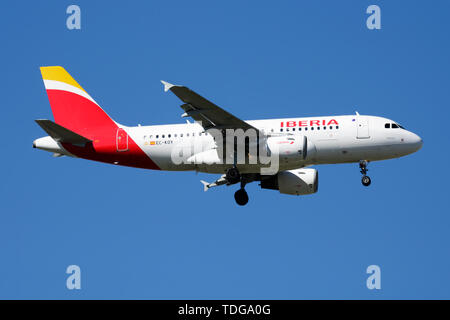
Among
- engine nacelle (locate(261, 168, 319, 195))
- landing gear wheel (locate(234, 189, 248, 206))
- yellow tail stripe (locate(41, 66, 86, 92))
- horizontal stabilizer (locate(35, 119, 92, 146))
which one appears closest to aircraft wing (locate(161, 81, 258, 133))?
landing gear wheel (locate(234, 189, 248, 206))

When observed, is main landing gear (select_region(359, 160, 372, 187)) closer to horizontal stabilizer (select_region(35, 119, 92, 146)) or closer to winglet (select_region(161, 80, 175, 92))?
winglet (select_region(161, 80, 175, 92))

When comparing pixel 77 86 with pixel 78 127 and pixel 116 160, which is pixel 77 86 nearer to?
pixel 78 127

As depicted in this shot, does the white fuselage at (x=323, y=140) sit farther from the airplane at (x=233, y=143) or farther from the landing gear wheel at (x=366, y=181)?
the landing gear wheel at (x=366, y=181)

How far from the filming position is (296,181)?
1764 inches

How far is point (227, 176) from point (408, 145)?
393 inches

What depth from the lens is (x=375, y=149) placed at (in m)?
41.4

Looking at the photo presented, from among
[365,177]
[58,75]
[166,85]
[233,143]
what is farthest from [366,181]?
[58,75]

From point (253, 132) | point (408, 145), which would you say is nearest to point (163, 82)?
point (253, 132)

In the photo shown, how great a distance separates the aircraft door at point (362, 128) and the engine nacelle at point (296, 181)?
462 centimetres

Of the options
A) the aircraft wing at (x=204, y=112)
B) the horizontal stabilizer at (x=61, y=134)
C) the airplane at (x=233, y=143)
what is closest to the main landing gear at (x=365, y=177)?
the airplane at (x=233, y=143)

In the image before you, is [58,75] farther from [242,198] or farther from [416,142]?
[416,142]

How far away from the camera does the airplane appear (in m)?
40.7
